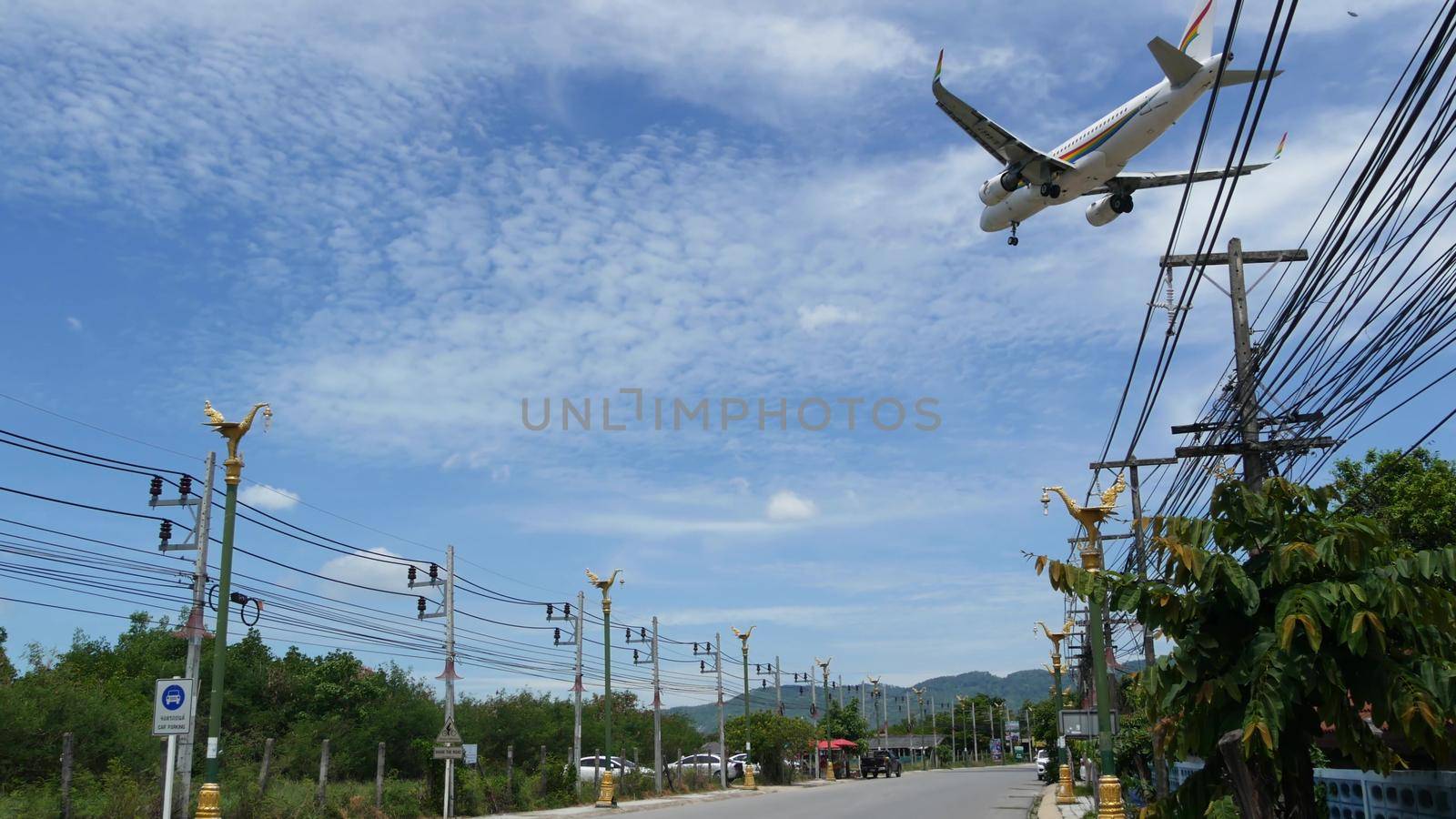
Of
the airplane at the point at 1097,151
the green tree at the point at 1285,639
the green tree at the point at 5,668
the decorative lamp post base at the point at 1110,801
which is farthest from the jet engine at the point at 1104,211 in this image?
the green tree at the point at 5,668

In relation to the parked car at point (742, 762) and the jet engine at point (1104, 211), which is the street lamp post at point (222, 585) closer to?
the jet engine at point (1104, 211)

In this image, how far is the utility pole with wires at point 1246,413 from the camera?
15.7 meters

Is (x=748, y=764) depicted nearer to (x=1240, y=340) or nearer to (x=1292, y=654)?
(x=1240, y=340)

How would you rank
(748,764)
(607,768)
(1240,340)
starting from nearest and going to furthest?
(1240,340)
(607,768)
(748,764)

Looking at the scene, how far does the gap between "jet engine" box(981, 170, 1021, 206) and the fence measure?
1245 cm

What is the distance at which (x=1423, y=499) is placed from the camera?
111ft

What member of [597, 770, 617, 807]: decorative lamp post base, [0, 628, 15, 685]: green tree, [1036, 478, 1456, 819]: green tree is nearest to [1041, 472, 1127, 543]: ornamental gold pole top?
[1036, 478, 1456, 819]: green tree

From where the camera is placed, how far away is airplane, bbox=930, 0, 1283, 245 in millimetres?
19172

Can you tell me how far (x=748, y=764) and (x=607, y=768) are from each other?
18.2 m

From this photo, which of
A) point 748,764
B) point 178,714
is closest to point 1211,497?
point 178,714

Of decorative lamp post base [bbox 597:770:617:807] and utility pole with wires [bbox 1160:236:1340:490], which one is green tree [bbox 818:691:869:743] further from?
utility pole with wires [bbox 1160:236:1340:490]

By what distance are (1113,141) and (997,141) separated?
2184 millimetres

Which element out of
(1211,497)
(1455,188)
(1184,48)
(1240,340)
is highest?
(1184,48)

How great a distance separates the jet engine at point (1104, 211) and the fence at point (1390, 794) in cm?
1193
